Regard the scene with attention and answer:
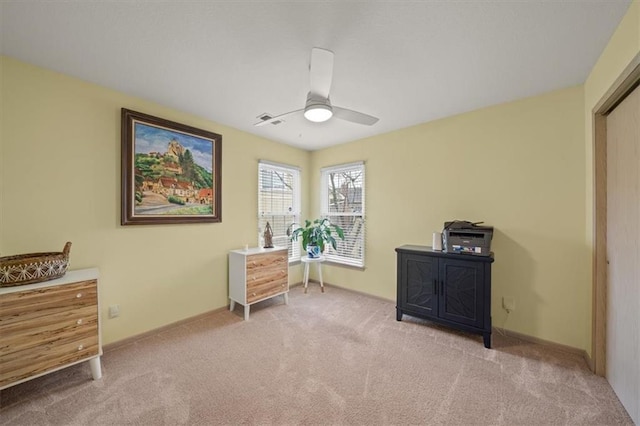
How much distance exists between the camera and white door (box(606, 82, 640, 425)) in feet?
5.01

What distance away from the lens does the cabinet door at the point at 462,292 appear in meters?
2.39

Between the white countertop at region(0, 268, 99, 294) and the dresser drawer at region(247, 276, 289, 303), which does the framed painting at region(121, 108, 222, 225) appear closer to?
the white countertop at region(0, 268, 99, 294)

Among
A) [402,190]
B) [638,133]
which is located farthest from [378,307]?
[638,133]

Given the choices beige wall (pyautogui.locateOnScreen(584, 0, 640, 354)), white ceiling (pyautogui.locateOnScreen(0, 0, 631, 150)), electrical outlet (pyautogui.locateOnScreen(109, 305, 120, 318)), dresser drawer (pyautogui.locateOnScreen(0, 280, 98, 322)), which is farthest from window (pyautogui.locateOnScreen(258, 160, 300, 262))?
beige wall (pyautogui.locateOnScreen(584, 0, 640, 354))

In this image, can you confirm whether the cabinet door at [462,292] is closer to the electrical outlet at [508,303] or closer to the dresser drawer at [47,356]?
the electrical outlet at [508,303]

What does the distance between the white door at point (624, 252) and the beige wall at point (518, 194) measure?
1.23ft

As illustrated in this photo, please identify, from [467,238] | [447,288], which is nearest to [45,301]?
[447,288]

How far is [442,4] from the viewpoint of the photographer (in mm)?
1360

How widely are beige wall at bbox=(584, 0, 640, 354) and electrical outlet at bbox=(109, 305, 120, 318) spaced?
13.8 ft

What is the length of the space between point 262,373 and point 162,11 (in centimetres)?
256

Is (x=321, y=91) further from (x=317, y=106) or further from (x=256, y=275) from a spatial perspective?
(x=256, y=275)

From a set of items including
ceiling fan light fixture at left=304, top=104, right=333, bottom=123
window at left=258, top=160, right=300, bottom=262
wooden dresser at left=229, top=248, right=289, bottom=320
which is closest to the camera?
ceiling fan light fixture at left=304, top=104, right=333, bottom=123

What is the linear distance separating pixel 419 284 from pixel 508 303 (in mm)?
880

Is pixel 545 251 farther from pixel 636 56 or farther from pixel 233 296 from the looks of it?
pixel 233 296
